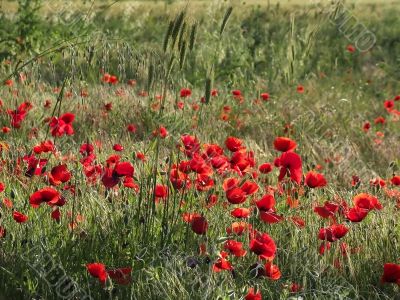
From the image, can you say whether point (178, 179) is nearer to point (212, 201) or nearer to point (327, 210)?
point (212, 201)

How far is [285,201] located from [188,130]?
176cm

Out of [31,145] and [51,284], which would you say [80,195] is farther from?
[31,145]

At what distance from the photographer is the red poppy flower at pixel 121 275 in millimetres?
2062

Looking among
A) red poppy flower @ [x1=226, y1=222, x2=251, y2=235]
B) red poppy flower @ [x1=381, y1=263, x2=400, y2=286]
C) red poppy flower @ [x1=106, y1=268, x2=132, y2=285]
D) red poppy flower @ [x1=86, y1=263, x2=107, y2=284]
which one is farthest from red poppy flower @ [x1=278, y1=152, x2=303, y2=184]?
red poppy flower @ [x1=86, y1=263, x2=107, y2=284]

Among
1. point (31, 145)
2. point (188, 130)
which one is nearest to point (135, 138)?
point (188, 130)

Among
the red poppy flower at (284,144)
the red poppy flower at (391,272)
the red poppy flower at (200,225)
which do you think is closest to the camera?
the red poppy flower at (391,272)

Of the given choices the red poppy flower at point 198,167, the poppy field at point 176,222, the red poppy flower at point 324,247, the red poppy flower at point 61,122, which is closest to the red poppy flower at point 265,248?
the poppy field at point 176,222

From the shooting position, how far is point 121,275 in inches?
82.6

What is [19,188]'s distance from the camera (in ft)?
9.46

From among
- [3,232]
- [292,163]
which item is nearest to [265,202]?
[292,163]

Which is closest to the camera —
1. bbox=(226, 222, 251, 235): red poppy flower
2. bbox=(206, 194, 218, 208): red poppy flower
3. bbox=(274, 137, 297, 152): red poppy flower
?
bbox=(226, 222, 251, 235): red poppy flower

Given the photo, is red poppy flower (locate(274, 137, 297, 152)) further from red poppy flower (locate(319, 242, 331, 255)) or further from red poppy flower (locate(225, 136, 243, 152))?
red poppy flower (locate(319, 242, 331, 255))

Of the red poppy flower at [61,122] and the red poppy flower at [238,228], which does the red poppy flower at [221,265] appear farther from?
the red poppy flower at [61,122]

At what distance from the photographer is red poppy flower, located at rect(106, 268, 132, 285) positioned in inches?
81.2
